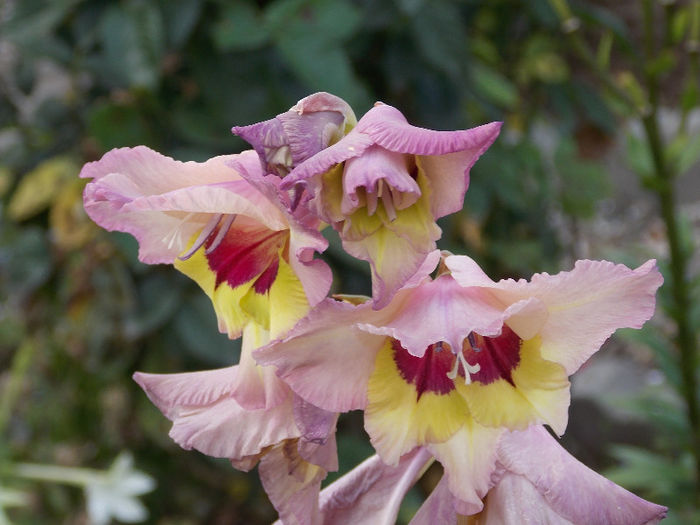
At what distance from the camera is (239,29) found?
4.14 ft

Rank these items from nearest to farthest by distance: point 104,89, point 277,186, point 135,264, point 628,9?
point 277,186 < point 135,264 < point 104,89 < point 628,9

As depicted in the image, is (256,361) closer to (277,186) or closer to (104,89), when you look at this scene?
(277,186)

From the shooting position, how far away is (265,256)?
0.41 m

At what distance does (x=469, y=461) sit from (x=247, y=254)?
154 millimetres

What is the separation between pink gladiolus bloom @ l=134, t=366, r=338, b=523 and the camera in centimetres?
39

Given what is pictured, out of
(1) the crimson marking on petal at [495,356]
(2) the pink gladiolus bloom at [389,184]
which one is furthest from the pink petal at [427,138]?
(1) the crimson marking on petal at [495,356]

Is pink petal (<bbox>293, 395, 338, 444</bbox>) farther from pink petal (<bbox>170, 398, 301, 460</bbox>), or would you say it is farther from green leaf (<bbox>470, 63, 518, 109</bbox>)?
green leaf (<bbox>470, 63, 518, 109</bbox>)

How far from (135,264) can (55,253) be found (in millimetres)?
229

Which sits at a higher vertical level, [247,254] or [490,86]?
[247,254]

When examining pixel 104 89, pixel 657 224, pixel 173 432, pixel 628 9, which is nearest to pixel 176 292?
pixel 104 89

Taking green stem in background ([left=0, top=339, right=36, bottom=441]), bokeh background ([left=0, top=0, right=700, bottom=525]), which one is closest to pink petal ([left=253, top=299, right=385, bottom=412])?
bokeh background ([left=0, top=0, right=700, bottom=525])

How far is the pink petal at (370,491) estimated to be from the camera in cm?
45

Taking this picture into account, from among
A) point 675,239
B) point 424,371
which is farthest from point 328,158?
point 675,239

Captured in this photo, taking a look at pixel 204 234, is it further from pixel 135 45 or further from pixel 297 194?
pixel 135 45
